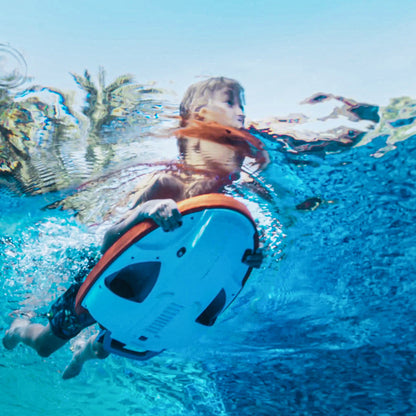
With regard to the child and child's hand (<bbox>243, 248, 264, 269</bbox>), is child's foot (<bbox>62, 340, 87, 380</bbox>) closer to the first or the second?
the child

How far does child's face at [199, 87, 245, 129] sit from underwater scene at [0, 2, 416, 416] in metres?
0.27

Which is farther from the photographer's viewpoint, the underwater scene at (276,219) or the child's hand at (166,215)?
the underwater scene at (276,219)

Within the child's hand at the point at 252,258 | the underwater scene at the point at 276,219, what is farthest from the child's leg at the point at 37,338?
the child's hand at the point at 252,258

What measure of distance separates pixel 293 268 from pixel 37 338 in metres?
5.90

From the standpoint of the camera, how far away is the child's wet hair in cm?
451

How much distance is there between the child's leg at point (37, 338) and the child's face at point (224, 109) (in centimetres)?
524

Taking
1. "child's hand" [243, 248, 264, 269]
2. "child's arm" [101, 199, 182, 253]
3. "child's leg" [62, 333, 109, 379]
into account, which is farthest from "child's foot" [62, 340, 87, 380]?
"child's hand" [243, 248, 264, 269]

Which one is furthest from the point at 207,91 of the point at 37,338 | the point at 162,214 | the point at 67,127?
the point at 37,338

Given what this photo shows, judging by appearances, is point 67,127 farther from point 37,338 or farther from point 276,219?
point 37,338

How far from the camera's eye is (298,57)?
4301 mm

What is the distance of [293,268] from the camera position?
8234 millimetres

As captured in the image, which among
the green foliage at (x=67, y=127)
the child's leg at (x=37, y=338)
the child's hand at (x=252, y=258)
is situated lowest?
the child's leg at (x=37, y=338)

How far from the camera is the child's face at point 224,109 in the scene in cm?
461

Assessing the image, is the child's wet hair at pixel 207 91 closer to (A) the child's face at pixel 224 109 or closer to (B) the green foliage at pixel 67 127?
(A) the child's face at pixel 224 109
